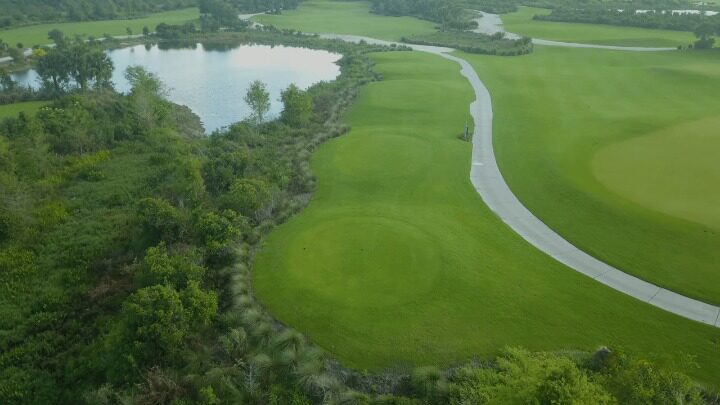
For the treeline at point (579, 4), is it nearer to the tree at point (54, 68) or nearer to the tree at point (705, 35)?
the tree at point (705, 35)

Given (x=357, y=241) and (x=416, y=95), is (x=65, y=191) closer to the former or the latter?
(x=357, y=241)

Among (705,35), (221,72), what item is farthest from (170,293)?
(705,35)

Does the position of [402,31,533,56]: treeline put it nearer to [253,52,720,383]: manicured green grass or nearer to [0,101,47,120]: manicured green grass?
[253,52,720,383]: manicured green grass

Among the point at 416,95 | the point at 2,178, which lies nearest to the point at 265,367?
the point at 2,178

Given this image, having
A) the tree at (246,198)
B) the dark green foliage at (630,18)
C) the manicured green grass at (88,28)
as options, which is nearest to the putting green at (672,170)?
the tree at (246,198)

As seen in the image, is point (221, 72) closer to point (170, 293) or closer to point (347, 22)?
point (347, 22)

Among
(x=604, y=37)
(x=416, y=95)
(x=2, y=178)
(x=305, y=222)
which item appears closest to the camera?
(x=305, y=222)
